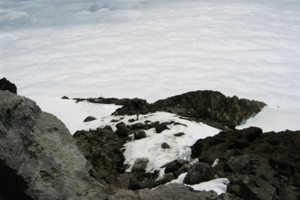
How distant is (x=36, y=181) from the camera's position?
22.7 feet

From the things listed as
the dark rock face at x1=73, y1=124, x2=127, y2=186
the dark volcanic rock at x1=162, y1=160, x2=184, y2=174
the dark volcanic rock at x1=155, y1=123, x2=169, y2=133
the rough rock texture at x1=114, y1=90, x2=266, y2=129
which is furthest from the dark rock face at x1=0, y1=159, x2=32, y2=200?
the rough rock texture at x1=114, y1=90, x2=266, y2=129

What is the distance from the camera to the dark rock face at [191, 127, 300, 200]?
8.77 m

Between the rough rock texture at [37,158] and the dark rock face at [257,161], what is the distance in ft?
10.2

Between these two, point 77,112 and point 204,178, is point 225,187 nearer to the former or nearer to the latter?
point 204,178

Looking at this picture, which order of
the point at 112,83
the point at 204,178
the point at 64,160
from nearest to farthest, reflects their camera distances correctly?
the point at 64,160
the point at 204,178
the point at 112,83

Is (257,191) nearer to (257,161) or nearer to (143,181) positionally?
(257,161)

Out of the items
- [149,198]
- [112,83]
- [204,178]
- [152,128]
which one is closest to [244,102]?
[152,128]

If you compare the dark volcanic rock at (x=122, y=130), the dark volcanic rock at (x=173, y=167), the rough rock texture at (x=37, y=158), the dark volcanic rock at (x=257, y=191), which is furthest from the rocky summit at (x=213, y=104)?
the rough rock texture at (x=37, y=158)

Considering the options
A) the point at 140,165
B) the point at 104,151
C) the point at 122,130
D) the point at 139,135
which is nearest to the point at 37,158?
the point at 140,165

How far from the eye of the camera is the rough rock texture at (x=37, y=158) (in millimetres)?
6895

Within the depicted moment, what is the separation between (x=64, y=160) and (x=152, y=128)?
30.5 feet

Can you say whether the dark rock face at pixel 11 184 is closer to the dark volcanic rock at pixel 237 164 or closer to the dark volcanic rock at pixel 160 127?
the dark volcanic rock at pixel 237 164

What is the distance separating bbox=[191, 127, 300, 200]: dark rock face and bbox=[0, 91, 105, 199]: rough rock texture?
3096 millimetres

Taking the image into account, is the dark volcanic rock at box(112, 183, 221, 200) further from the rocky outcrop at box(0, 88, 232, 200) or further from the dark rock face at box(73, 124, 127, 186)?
the dark rock face at box(73, 124, 127, 186)
